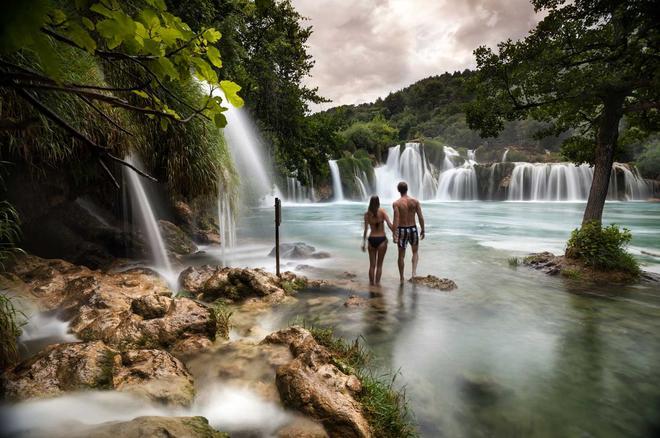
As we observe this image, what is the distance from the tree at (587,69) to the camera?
22.8ft

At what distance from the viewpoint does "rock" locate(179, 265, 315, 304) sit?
6.18 meters

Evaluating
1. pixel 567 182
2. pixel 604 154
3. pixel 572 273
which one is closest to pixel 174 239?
pixel 572 273

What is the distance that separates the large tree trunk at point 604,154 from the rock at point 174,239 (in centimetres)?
1108

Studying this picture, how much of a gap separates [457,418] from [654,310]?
563 cm

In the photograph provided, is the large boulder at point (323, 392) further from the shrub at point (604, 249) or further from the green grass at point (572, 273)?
the shrub at point (604, 249)

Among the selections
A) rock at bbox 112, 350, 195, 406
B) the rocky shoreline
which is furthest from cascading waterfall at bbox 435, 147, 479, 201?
rock at bbox 112, 350, 195, 406

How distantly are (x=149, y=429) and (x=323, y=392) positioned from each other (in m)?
1.36

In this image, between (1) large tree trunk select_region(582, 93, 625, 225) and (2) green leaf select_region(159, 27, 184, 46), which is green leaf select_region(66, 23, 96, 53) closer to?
(2) green leaf select_region(159, 27, 184, 46)

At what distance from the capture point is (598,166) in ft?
28.1

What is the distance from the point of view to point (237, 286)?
6.27 metres

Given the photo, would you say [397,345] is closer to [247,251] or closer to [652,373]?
[652,373]

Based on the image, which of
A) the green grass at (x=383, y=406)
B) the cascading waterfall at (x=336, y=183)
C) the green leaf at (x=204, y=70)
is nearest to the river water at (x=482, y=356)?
the green grass at (x=383, y=406)

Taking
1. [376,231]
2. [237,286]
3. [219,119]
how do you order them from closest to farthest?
[219,119]
[237,286]
[376,231]

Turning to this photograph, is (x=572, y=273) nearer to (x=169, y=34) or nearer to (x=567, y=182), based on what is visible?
(x=169, y=34)
